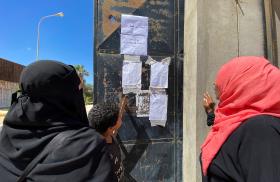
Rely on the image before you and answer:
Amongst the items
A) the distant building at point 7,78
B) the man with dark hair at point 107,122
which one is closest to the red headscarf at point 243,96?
the man with dark hair at point 107,122

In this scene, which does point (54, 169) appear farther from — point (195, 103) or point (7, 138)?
point (195, 103)

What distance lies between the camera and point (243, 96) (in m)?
1.60

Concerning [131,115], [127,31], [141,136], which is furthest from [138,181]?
[127,31]

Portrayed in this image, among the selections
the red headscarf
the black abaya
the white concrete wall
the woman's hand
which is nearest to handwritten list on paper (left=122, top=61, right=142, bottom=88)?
the woman's hand

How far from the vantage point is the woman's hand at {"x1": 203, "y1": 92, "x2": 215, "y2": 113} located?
11.4 feet

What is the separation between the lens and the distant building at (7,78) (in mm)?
38525

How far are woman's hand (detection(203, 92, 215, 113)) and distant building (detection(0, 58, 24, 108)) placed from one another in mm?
37108

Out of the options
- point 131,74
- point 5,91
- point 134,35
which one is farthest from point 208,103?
point 5,91

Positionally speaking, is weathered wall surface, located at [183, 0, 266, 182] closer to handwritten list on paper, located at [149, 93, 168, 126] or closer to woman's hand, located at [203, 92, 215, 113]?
woman's hand, located at [203, 92, 215, 113]

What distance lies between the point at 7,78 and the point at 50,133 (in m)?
41.4

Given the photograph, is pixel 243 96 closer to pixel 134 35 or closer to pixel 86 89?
pixel 134 35

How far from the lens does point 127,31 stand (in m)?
3.54

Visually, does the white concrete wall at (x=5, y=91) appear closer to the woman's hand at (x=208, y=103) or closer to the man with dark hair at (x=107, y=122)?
the woman's hand at (x=208, y=103)

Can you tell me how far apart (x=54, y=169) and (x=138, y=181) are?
235cm
